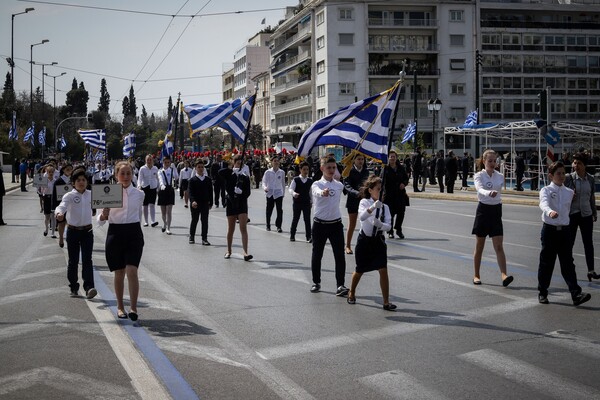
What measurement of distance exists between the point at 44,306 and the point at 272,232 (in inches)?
381

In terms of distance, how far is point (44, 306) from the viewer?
9219mm

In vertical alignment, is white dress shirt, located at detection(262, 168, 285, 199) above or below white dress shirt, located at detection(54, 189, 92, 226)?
above

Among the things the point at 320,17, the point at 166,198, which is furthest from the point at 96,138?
the point at 320,17

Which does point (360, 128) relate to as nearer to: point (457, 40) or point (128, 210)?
point (128, 210)

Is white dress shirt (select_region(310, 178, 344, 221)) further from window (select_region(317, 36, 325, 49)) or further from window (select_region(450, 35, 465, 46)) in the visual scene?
window (select_region(450, 35, 465, 46))

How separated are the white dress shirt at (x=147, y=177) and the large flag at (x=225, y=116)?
151 cm

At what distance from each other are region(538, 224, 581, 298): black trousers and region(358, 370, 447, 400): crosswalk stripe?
12.1 feet

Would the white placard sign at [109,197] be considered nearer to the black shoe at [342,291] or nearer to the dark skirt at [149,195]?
the black shoe at [342,291]

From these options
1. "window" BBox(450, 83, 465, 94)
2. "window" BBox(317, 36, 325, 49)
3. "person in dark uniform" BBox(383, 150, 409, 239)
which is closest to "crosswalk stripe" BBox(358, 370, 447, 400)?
"person in dark uniform" BBox(383, 150, 409, 239)

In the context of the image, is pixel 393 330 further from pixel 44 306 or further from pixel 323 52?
A: pixel 323 52

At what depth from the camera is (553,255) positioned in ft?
30.4

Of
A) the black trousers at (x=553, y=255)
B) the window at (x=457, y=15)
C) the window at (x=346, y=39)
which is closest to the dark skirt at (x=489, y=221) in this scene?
the black trousers at (x=553, y=255)

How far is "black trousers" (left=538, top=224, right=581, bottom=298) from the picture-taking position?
916 centimetres

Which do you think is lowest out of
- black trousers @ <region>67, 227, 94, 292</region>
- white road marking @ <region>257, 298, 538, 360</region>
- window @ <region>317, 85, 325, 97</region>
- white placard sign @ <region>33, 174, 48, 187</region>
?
white road marking @ <region>257, 298, 538, 360</region>
